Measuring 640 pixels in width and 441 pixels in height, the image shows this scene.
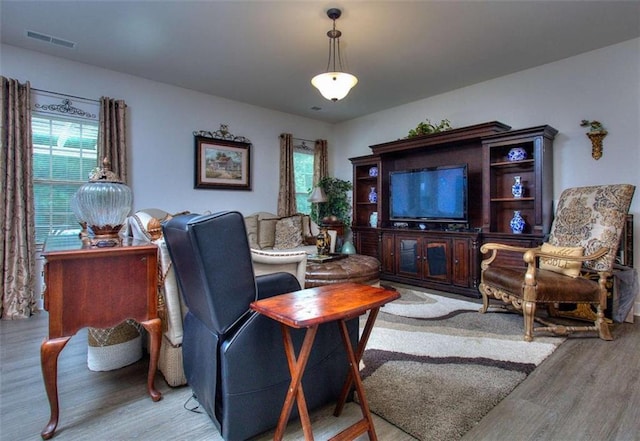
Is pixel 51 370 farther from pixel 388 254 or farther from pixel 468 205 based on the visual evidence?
pixel 468 205

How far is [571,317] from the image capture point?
3.15 metres

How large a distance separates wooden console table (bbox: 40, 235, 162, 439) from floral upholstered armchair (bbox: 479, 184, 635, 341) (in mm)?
2751

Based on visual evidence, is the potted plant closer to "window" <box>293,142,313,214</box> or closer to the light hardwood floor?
"window" <box>293,142,313,214</box>

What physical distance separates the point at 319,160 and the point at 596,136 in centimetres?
398

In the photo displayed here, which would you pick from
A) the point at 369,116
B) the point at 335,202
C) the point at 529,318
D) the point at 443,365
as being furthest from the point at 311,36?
the point at 335,202

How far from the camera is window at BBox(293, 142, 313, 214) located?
5977 millimetres

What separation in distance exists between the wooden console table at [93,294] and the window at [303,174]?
14.2 ft

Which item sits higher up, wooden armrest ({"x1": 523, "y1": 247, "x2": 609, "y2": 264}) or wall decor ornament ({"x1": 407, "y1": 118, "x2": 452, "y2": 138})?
wall decor ornament ({"x1": 407, "y1": 118, "x2": 452, "y2": 138})

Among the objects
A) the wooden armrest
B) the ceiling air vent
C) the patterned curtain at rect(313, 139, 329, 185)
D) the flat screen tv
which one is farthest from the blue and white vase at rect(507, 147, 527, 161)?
the ceiling air vent

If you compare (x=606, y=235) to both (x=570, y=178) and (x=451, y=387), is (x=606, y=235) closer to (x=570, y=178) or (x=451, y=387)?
(x=570, y=178)

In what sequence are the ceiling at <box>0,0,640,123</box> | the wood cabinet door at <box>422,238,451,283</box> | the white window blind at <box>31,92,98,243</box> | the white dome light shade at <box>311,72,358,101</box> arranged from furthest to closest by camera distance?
the wood cabinet door at <box>422,238,451,283</box>, the white window blind at <box>31,92,98,243</box>, the white dome light shade at <box>311,72,358,101</box>, the ceiling at <box>0,0,640,123</box>

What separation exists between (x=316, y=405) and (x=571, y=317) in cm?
287

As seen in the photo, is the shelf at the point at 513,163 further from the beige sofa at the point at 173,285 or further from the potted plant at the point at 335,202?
the beige sofa at the point at 173,285

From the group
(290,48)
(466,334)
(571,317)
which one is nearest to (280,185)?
(290,48)
